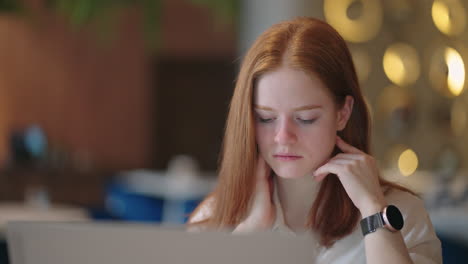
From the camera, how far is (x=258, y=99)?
177cm

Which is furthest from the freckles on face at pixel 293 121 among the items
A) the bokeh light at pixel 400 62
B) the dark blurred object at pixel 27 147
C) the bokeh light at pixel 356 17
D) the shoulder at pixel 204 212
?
the dark blurred object at pixel 27 147

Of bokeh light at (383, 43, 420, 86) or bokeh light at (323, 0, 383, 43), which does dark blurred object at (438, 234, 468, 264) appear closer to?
bokeh light at (323, 0, 383, 43)

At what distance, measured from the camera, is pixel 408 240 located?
1.79 meters

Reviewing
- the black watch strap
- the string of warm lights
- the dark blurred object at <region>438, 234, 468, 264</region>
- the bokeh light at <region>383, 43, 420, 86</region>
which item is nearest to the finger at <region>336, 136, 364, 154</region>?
the black watch strap

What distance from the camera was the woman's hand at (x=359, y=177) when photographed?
1695 millimetres

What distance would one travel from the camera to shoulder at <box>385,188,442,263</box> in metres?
1.78

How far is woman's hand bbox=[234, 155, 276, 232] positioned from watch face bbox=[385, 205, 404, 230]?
313 millimetres

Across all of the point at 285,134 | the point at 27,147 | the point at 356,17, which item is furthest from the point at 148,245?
the point at 27,147

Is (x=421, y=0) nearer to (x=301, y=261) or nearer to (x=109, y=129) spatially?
(x=109, y=129)

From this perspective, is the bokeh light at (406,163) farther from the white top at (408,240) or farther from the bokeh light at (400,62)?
the white top at (408,240)

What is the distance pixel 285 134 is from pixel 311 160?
0.34 feet

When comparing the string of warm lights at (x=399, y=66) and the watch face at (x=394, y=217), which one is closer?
the watch face at (x=394, y=217)

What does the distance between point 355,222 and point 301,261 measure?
2.04 feet

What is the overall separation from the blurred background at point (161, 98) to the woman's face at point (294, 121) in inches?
219
